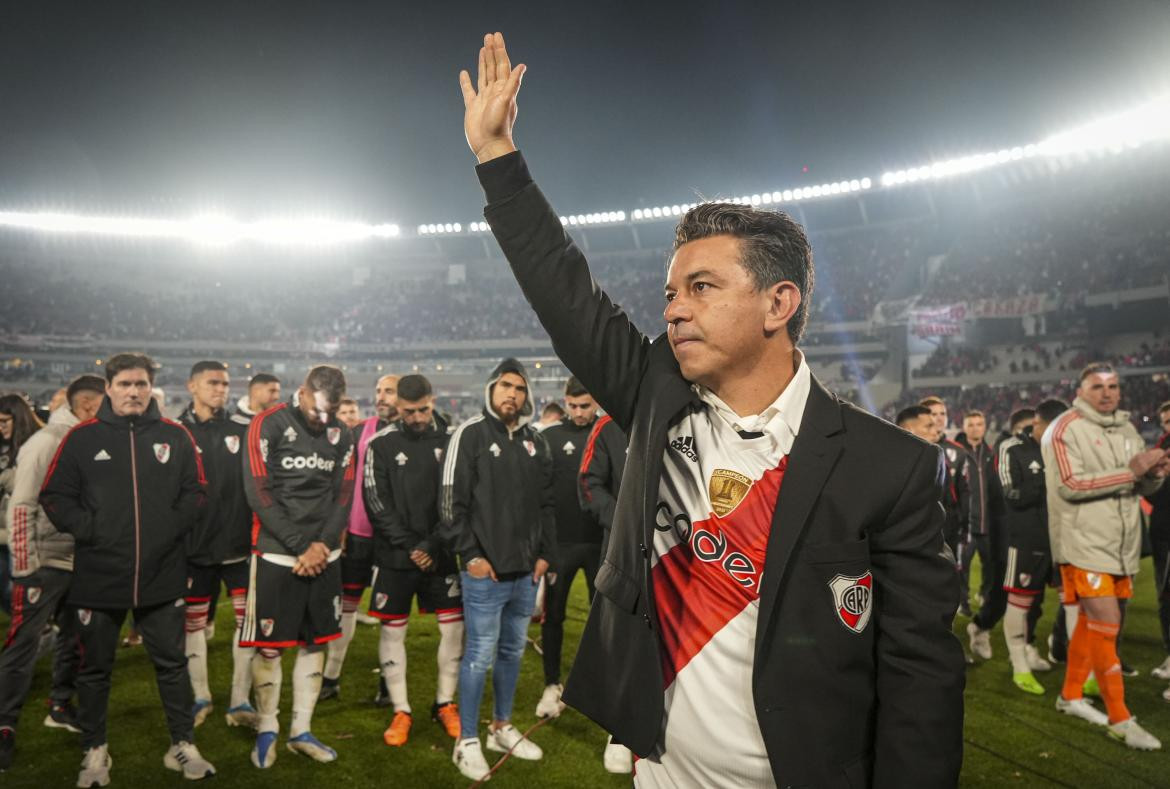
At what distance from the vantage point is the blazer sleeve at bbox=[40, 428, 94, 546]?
422 centimetres

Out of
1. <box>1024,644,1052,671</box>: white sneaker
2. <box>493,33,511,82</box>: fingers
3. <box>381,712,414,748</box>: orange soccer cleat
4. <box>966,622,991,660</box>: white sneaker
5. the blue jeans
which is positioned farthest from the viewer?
<box>966,622,991,660</box>: white sneaker

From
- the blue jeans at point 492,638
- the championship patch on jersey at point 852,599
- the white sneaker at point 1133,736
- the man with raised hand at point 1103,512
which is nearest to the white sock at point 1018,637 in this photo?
the man with raised hand at point 1103,512

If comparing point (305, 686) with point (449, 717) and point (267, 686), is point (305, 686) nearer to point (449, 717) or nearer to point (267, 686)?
point (267, 686)

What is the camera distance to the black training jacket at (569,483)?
6.21 meters

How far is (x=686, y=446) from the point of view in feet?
5.69

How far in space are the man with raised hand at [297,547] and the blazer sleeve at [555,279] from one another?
3703 millimetres

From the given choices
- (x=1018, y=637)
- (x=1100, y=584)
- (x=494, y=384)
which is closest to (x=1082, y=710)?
(x=1018, y=637)

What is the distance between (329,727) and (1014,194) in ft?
132

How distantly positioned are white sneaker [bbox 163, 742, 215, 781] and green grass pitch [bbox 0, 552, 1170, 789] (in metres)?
0.07

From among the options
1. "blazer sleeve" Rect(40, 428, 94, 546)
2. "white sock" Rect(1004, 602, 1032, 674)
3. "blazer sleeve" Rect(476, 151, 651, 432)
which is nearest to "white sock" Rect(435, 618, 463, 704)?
"blazer sleeve" Rect(40, 428, 94, 546)

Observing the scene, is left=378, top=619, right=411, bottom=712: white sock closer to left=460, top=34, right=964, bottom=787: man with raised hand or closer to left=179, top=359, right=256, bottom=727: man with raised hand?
left=179, top=359, right=256, bottom=727: man with raised hand

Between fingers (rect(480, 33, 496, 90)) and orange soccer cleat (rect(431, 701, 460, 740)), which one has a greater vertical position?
fingers (rect(480, 33, 496, 90))

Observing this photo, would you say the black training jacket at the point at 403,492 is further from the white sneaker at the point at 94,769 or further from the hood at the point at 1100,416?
the hood at the point at 1100,416

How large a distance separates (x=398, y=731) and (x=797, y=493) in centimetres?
462
